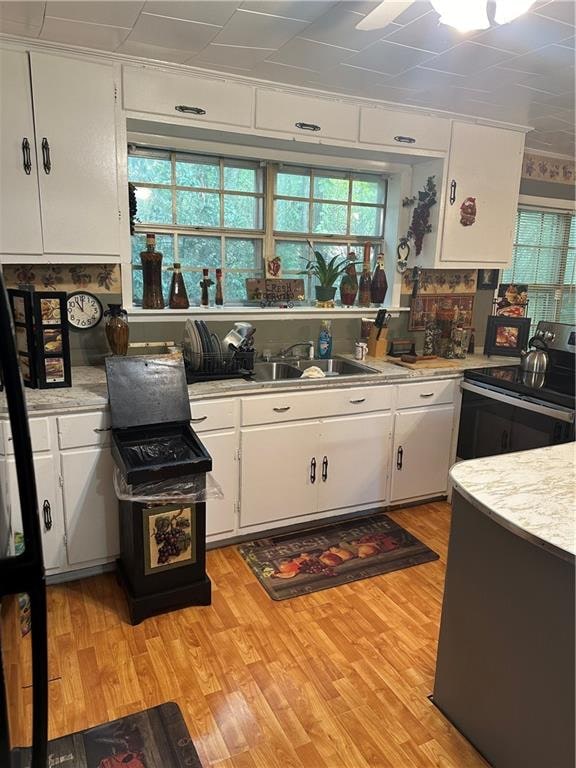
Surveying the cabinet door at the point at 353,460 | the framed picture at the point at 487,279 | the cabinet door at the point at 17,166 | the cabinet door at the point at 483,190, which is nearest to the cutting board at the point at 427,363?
the cabinet door at the point at 353,460

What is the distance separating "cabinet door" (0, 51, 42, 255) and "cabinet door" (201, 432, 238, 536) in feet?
4.04

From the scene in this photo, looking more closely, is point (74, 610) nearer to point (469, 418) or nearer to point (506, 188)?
point (469, 418)

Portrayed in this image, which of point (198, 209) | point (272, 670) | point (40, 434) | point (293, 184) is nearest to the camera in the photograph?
point (272, 670)

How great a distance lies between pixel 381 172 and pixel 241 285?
49.0 inches

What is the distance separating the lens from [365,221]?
3.67 m

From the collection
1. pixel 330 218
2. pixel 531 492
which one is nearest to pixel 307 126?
pixel 330 218

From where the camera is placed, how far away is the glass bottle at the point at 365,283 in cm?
359

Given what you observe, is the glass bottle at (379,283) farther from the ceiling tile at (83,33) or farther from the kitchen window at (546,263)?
the ceiling tile at (83,33)

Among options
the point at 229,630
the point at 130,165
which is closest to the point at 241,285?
the point at 130,165

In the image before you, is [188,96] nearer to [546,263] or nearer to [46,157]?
[46,157]

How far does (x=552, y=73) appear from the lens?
247 cm

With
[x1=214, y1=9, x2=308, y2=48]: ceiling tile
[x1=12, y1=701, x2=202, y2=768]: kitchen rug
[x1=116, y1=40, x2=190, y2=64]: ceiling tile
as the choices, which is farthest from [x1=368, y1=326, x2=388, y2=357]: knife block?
[x1=12, y1=701, x2=202, y2=768]: kitchen rug

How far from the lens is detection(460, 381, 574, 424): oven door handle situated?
8.79ft

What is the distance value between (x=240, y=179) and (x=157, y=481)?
2.01 meters
